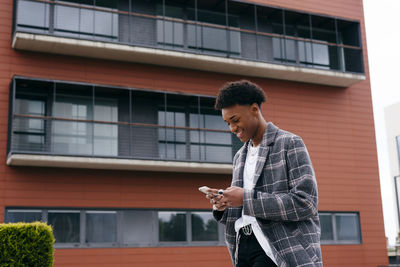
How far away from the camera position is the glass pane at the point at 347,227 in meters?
18.0

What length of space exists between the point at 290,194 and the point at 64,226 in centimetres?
1278

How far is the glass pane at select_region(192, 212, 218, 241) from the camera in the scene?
16031mm

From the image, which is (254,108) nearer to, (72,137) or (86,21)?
(72,137)

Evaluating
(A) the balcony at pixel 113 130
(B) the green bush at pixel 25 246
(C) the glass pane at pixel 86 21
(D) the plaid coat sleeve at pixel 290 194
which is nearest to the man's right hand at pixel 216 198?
(D) the plaid coat sleeve at pixel 290 194

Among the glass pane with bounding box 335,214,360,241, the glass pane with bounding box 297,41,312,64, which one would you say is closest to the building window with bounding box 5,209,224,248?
the glass pane with bounding box 335,214,360,241

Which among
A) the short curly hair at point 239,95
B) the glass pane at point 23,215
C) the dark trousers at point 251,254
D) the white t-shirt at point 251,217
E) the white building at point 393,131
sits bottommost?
the dark trousers at point 251,254

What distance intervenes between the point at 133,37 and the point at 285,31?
5.66m

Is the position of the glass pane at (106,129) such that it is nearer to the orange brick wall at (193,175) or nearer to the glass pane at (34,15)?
the orange brick wall at (193,175)

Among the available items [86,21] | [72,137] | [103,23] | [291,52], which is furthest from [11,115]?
[291,52]

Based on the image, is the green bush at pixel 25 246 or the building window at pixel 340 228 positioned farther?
the building window at pixel 340 228

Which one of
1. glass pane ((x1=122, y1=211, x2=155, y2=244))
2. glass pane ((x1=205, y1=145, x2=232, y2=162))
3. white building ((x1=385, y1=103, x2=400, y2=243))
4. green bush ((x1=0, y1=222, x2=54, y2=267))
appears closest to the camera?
green bush ((x1=0, y1=222, x2=54, y2=267))

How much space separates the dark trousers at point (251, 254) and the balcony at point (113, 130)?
1180cm

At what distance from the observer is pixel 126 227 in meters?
15.2

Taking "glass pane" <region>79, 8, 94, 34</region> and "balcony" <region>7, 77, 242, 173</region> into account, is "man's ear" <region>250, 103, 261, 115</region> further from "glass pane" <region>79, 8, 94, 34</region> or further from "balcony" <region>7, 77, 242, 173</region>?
"glass pane" <region>79, 8, 94, 34</region>
